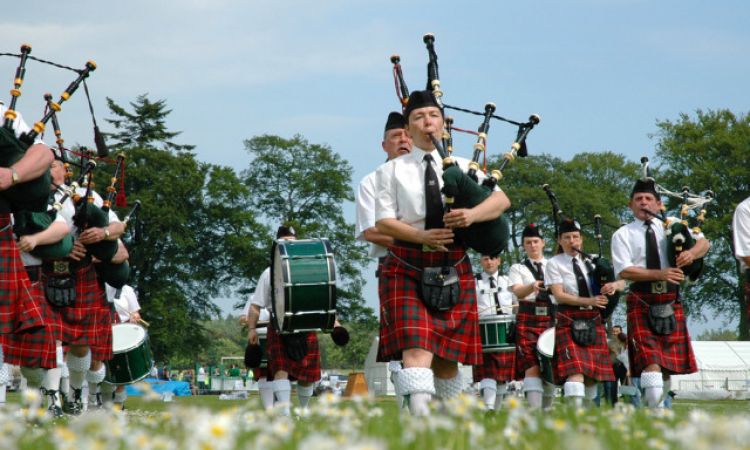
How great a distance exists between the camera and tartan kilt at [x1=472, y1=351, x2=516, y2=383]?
36.4 ft

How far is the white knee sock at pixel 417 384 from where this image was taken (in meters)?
5.14

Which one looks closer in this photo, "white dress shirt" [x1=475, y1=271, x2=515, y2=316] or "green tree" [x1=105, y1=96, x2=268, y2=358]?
"white dress shirt" [x1=475, y1=271, x2=515, y2=316]

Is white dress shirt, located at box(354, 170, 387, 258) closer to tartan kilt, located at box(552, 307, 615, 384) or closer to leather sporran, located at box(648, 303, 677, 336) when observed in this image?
leather sporran, located at box(648, 303, 677, 336)

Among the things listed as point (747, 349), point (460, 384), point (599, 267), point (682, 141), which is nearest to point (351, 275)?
point (682, 141)

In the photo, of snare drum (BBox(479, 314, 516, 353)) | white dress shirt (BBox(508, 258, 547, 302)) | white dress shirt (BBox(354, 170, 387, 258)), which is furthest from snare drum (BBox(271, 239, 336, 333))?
white dress shirt (BBox(508, 258, 547, 302))

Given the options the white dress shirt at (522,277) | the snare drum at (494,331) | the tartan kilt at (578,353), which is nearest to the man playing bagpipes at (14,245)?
the tartan kilt at (578,353)

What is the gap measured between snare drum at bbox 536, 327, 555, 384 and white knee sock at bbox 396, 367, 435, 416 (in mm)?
5030

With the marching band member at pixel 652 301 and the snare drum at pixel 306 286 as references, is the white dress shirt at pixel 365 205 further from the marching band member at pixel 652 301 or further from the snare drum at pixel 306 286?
the marching band member at pixel 652 301

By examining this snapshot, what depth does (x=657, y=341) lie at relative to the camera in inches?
328

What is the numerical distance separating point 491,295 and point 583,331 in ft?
6.96

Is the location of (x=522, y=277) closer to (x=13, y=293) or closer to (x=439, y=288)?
(x=439, y=288)

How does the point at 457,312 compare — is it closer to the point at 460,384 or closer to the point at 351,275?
the point at 460,384

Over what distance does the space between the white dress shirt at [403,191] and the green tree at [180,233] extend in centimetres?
3172

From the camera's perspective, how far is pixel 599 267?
9.70m
